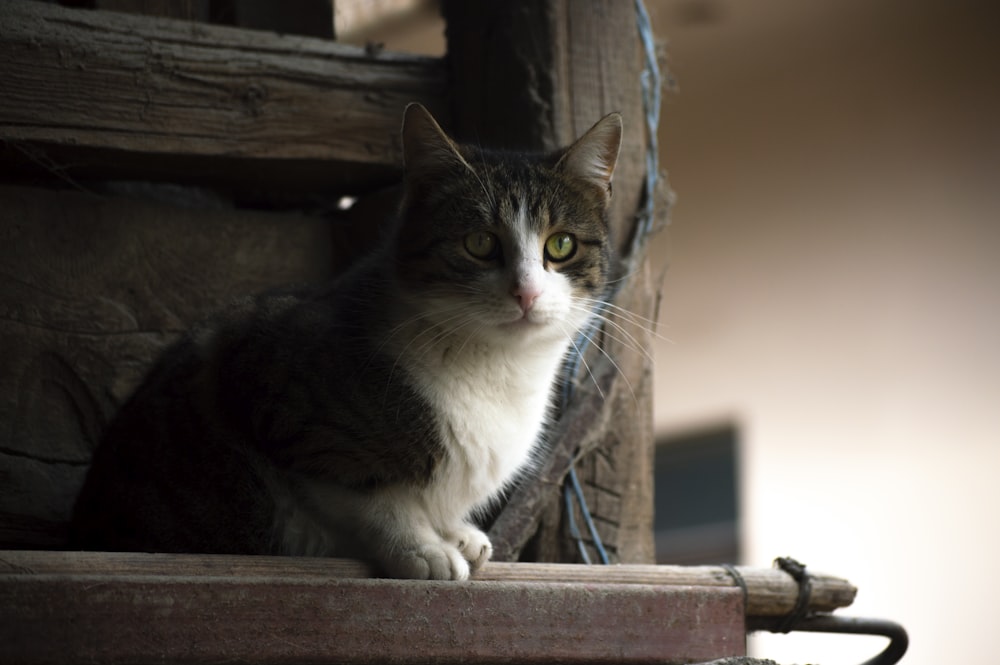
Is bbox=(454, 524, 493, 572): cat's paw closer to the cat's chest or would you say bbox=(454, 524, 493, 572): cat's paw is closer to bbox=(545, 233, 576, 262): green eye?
the cat's chest

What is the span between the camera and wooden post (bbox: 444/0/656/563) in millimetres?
2271

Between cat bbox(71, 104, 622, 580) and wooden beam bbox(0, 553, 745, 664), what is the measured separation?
122mm

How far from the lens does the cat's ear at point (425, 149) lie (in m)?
2.00

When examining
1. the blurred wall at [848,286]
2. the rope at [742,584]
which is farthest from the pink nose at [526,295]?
the blurred wall at [848,286]

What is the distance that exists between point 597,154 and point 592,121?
23 centimetres

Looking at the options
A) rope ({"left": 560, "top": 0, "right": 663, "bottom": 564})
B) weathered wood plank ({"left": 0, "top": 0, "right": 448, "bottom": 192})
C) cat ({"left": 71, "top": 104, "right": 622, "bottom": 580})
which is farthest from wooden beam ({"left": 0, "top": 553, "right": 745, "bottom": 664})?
weathered wood plank ({"left": 0, "top": 0, "right": 448, "bottom": 192})

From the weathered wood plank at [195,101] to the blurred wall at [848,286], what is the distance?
2.62 metres

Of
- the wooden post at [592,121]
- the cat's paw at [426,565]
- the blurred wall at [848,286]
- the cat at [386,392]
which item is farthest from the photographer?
the blurred wall at [848,286]

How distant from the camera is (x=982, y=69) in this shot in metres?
4.31

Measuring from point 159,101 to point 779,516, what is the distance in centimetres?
325

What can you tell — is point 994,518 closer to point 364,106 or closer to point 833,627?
point 833,627

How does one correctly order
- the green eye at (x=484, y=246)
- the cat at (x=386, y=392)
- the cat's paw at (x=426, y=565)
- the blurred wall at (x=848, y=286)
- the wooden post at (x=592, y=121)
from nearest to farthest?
the cat's paw at (x=426, y=565), the cat at (x=386, y=392), the green eye at (x=484, y=246), the wooden post at (x=592, y=121), the blurred wall at (x=848, y=286)

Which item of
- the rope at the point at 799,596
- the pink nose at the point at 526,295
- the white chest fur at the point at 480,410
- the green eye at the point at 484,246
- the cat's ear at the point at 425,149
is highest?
the cat's ear at the point at 425,149

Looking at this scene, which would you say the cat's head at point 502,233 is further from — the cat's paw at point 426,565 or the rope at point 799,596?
the rope at point 799,596
